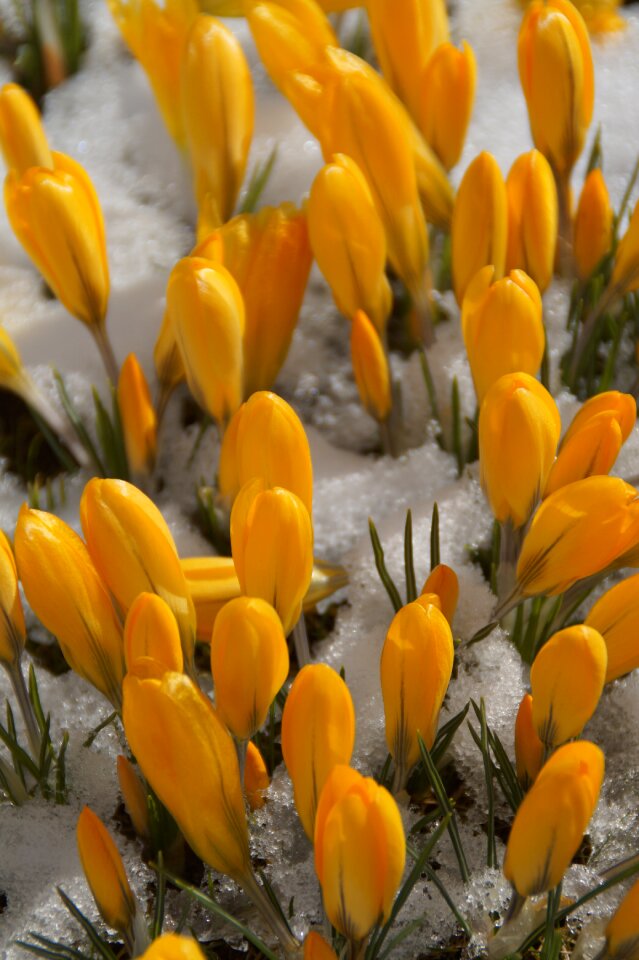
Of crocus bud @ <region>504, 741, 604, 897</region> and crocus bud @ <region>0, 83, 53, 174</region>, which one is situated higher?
crocus bud @ <region>0, 83, 53, 174</region>

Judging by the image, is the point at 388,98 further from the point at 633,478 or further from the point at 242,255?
the point at 633,478

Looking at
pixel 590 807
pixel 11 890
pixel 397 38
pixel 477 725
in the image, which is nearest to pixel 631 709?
pixel 477 725

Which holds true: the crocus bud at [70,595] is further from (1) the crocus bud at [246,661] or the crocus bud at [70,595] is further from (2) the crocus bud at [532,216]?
(2) the crocus bud at [532,216]

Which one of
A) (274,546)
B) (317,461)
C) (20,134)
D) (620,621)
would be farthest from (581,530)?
(20,134)

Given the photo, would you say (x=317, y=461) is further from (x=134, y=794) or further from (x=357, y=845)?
(x=357, y=845)

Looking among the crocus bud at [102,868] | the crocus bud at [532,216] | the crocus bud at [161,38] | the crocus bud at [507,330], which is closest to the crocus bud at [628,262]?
the crocus bud at [532,216]

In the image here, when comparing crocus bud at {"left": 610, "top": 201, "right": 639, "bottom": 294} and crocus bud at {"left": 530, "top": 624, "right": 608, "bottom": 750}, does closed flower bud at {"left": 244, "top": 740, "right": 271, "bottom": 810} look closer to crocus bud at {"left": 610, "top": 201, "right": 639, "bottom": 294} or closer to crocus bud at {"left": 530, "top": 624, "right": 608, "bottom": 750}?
crocus bud at {"left": 530, "top": 624, "right": 608, "bottom": 750}

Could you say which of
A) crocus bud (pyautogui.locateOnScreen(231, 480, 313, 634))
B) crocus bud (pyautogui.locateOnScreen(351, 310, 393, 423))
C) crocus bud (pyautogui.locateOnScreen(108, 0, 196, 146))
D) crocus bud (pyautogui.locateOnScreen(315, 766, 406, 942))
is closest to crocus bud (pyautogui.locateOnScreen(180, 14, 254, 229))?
crocus bud (pyautogui.locateOnScreen(108, 0, 196, 146))
